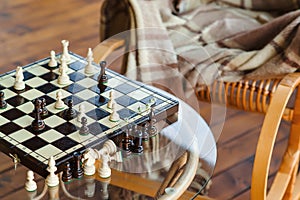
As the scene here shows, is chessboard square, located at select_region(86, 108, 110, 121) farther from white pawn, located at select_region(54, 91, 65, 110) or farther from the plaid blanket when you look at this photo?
the plaid blanket

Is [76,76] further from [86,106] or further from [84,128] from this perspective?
[84,128]

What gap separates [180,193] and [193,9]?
99 centimetres

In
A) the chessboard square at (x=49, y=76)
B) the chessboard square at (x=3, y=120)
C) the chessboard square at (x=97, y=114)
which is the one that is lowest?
the chessboard square at (x=3, y=120)

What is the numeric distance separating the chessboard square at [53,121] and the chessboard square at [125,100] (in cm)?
15

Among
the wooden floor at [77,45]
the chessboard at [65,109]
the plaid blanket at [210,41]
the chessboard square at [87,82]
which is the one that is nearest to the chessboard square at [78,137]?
the chessboard at [65,109]

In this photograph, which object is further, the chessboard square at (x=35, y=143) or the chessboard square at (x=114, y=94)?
the chessboard square at (x=114, y=94)

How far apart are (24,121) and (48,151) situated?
13cm

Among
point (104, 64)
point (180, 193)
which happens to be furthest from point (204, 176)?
point (104, 64)

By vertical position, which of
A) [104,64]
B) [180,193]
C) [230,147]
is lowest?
[230,147]

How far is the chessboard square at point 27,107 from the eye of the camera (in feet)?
4.91

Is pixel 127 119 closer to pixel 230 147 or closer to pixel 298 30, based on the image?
pixel 298 30

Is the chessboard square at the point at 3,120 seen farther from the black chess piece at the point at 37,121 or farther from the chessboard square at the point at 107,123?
the chessboard square at the point at 107,123

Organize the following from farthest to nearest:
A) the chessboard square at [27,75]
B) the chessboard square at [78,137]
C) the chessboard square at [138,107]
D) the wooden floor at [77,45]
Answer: the wooden floor at [77,45] < the chessboard square at [27,75] < the chessboard square at [138,107] < the chessboard square at [78,137]

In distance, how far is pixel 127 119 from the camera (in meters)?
1.48
